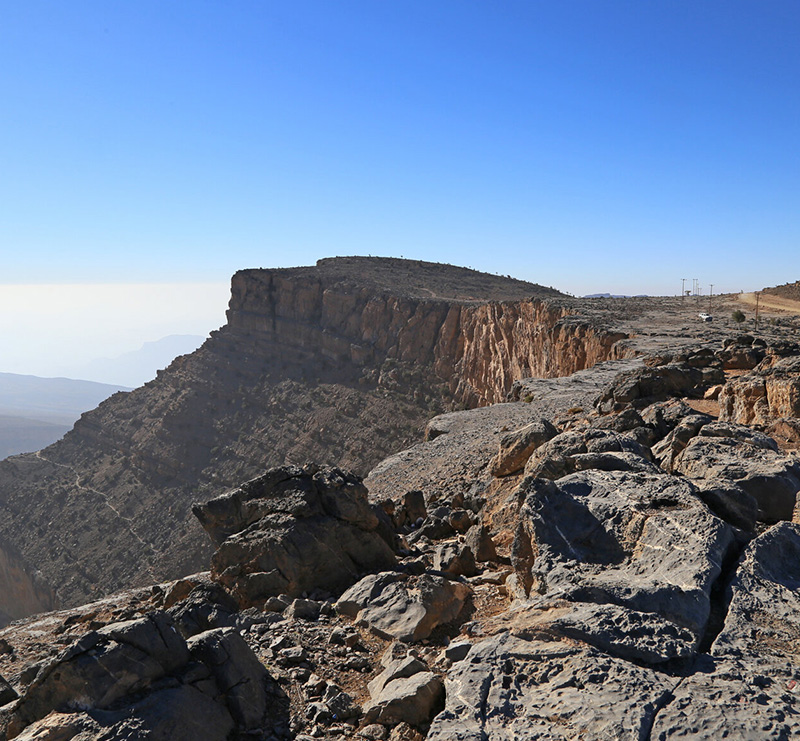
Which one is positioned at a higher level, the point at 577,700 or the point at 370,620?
the point at 577,700

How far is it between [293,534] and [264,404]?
131 feet

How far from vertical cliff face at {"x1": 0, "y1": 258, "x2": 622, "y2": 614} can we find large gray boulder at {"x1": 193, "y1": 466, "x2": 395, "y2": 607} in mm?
21072

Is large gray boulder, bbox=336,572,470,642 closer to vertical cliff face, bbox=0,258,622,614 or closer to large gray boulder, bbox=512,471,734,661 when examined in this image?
large gray boulder, bbox=512,471,734,661

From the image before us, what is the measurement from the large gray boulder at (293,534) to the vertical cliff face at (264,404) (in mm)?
21072

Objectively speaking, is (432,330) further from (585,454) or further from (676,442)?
(585,454)

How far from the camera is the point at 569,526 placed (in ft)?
17.6

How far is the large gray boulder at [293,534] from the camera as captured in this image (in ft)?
27.2

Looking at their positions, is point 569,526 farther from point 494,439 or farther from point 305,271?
point 305,271

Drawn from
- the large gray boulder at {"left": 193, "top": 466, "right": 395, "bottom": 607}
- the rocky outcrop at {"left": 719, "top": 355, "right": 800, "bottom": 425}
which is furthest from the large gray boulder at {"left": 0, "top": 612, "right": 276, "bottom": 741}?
the rocky outcrop at {"left": 719, "top": 355, "right": 800, "bottom": 425}

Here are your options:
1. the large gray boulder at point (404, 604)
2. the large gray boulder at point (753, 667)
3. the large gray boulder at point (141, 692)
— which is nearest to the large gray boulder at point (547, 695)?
the large gray boulder at point (753, 667)

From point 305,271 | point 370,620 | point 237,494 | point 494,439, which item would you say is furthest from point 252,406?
point 370,620

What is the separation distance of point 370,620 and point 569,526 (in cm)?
259

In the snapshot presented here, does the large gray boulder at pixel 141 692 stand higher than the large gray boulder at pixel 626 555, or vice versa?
the large gray boulder at pixel 626 555

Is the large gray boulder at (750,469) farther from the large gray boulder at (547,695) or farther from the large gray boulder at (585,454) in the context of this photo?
the large gray boulder at (547,695)
